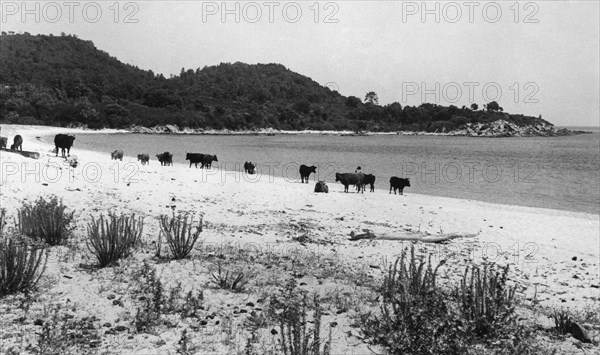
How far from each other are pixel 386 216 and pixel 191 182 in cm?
733

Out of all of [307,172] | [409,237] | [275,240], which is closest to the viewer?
[275,240]

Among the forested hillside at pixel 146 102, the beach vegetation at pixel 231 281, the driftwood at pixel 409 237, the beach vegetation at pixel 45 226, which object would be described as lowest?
the driftwood at pixel 409 237

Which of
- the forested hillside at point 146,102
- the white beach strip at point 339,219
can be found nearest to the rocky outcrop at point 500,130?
the forested hillside at point 146,102

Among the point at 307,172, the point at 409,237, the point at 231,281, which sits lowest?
the point at 409,237

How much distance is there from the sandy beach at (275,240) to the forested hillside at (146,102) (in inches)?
Answer: 3312

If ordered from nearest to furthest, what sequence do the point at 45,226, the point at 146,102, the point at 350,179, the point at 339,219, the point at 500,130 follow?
the point at 45,226, the point at 339,219, the point at 350,179, the point at 146,102, the point at 500,130

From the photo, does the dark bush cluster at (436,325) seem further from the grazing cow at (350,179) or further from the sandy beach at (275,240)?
the grazing cow at (350,179)

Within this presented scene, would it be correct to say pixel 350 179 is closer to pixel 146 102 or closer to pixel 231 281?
pixel 231 281

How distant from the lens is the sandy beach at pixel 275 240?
5.08m

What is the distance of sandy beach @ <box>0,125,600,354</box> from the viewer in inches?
200

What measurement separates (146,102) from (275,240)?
13170 centimetres

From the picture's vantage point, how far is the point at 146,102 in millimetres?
130500

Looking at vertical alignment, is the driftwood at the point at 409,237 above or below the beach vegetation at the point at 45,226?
below

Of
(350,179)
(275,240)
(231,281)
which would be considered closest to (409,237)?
(275,240)
